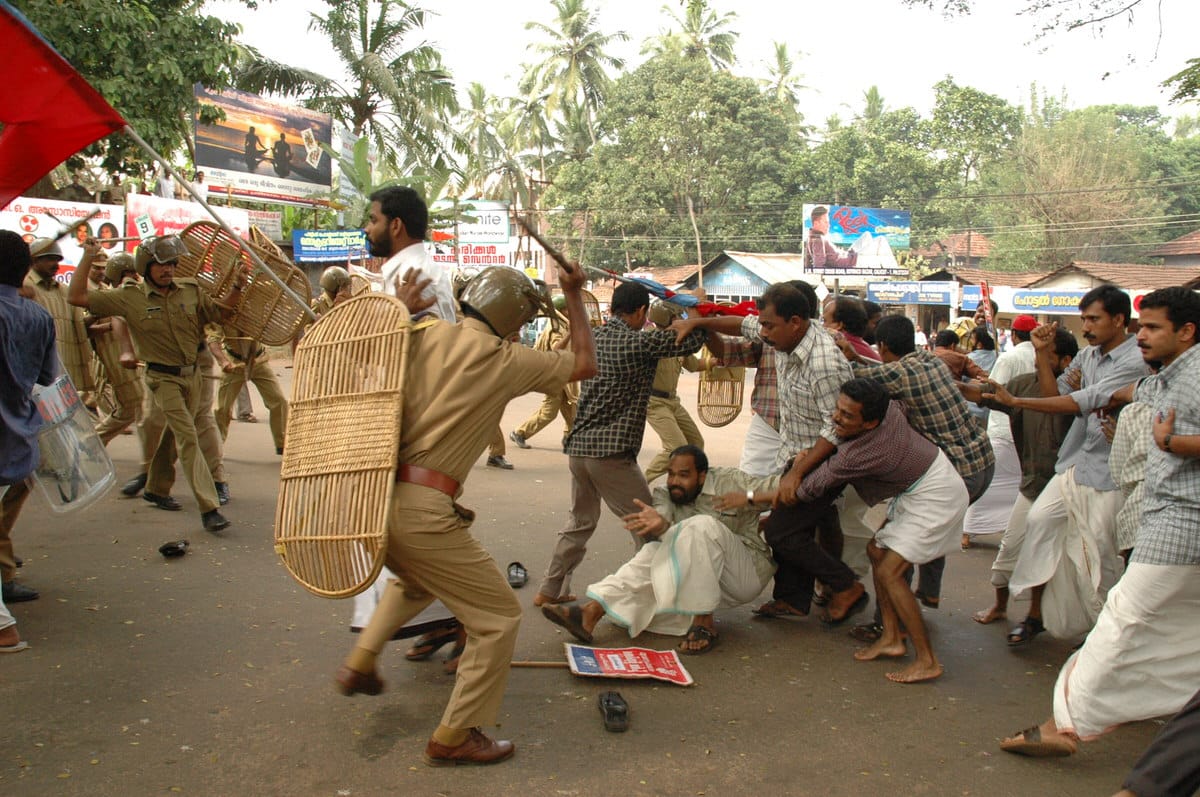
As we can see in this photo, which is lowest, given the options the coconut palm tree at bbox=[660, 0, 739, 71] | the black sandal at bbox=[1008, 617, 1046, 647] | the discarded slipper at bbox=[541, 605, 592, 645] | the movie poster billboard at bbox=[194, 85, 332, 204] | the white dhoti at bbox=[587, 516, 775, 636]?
the black sandal at bbox=[1008, 617, 1046, 647]

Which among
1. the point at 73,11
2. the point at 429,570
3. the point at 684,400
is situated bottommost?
the point at 684,400

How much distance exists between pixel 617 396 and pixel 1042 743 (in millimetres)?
2469

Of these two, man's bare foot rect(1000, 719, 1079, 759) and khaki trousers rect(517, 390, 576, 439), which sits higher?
khaki trousers rect(517, 390, 576, 439)

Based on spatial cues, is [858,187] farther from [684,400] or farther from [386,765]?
[386,765]

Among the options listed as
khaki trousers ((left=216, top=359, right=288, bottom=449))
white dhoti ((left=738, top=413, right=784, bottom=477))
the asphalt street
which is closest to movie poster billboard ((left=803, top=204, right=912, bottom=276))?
khaki trousers ((left=216, top=359, right=288, bottom=449))

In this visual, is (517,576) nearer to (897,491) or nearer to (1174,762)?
(897,491)

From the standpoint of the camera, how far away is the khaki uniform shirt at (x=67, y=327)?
24.1ft

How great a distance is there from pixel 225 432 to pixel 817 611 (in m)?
6.36

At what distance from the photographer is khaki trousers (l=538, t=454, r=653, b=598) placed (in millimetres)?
5059

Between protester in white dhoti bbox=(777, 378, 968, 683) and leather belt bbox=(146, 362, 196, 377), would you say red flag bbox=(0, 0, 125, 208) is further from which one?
protester in white dhoti bbox=(777, 378, 968, 683)

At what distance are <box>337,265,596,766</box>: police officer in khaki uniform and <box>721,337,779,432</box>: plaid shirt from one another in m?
2.34

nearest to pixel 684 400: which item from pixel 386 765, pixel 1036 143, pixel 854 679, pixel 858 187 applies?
pixel 854 679

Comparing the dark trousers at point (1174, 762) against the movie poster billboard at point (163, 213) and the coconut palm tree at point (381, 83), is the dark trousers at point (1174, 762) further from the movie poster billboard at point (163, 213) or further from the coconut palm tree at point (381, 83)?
the coconut palm tree at point (381, 83)

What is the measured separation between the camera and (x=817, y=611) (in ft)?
18.1
